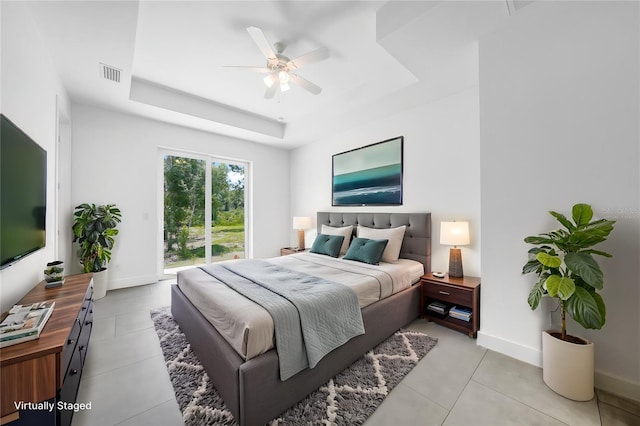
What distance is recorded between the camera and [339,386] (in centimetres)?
175

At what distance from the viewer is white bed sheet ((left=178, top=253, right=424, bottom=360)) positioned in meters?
1.50

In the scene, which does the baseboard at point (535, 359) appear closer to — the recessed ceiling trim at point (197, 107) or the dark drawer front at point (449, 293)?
the dark drawer front at point (449, 293)

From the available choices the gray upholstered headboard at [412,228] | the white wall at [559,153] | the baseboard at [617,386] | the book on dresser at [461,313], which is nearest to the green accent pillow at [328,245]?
the gray upholstered headboard at [412,228]

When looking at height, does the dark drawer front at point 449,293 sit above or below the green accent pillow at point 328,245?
below

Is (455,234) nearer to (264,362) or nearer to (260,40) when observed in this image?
(264,362)

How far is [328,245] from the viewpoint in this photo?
3.63 m

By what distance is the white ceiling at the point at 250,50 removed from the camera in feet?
6.49

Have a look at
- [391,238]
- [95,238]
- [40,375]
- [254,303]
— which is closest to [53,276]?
[40,375]

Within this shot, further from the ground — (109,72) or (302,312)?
(109,72)

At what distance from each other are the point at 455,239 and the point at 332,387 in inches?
77.6

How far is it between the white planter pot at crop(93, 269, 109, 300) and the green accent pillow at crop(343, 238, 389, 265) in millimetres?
3384

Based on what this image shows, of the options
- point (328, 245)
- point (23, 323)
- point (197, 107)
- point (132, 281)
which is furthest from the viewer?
point (132, 281)

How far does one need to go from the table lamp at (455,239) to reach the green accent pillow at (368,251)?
2.29ft

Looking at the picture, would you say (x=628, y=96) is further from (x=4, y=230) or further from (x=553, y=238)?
(x=4, y=230)
